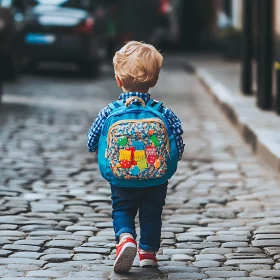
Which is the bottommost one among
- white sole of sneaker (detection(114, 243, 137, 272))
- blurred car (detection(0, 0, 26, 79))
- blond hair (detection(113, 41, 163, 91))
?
blurred car (detection(0, 0, 26, 79))

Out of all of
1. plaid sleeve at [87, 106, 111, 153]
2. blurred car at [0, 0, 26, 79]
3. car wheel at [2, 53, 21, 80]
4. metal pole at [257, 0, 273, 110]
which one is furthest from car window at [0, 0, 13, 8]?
plaid sleeve at [87, 106, 111, 153]

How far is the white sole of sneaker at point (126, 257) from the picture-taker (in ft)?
14.8

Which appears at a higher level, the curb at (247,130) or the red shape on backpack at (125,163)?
the red shape on backpack at (125,163)

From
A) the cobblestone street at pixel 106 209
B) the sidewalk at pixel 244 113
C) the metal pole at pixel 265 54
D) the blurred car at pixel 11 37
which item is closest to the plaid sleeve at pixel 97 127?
the cobblestone street at pixel 106 209

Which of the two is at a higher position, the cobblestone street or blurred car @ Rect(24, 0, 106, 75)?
the cobblestone street

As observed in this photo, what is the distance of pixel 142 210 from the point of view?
188 inches

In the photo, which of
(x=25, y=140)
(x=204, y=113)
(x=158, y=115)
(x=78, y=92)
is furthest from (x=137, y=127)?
(x=78, y=92)

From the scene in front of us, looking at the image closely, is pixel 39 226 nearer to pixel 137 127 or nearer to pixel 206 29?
pixel 137 127

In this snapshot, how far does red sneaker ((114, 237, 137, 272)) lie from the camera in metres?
4.50

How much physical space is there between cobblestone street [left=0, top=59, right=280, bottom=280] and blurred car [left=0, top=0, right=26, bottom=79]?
2885mm

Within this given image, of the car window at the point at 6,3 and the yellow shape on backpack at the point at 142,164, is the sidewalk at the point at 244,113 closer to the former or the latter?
the yellow shape on backpack at the point at 142,164

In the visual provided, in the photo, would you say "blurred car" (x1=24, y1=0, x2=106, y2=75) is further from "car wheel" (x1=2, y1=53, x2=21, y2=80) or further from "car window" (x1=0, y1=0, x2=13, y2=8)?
"car window" (x1=0, y1=0, x2=13, y2=8)

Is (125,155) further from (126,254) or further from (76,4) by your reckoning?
(76,4)

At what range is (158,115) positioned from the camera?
461 cm
